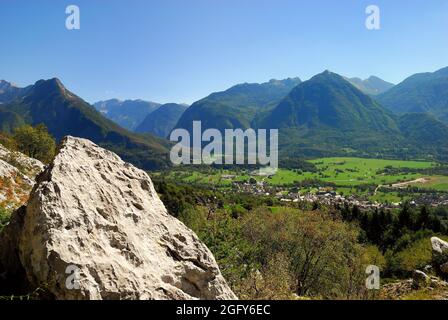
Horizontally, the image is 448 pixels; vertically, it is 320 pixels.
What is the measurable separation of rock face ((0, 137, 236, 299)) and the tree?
2624 inches

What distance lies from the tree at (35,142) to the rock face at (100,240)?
219 feet

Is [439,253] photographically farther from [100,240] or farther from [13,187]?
[13,187]

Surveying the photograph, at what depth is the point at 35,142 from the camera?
7438 cm

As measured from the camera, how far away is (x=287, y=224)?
49062 millimetres

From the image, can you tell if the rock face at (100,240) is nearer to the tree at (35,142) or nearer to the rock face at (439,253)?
the rock face at (439,253)

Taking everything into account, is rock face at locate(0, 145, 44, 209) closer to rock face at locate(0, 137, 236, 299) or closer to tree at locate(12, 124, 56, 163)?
rock face at locate(0, 137, 236, 299)

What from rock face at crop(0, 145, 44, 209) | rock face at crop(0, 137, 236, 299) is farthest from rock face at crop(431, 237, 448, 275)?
rock face at crop(0, 145, 44, 209)

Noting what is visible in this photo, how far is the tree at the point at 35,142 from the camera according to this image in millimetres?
73438

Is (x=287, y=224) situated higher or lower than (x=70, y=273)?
lower

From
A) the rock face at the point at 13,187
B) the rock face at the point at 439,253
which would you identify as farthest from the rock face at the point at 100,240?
the rock face at the point at 439,253
